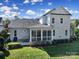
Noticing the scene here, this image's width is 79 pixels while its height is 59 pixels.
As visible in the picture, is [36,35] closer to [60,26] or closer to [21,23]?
[21,23]

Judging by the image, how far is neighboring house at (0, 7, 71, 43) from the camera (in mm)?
31719

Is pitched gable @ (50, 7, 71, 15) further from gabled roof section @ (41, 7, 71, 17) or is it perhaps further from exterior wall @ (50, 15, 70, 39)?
exterior wall @ (50, 15, 70, 39)

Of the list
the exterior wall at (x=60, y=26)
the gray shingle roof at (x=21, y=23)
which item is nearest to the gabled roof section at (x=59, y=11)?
the exterior wall at (x=60, y=26)

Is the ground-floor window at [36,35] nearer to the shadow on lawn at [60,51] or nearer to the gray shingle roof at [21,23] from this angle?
the gray shingle roof at [21,23]

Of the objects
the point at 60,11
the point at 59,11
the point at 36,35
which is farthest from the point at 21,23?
the point at 60,11

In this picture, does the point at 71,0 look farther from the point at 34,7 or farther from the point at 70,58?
the point at 70,58

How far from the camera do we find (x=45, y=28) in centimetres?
3194

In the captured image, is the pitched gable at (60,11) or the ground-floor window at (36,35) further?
the pitched gable at (60,11)

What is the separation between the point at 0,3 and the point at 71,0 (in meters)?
13.3

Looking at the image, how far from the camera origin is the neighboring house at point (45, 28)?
3172 cm

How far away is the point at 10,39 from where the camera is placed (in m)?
32.1

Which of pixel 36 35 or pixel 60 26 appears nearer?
pixel 36 35

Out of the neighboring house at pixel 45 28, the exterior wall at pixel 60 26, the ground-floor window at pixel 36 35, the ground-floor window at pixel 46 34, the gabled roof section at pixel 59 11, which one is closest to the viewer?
the ground-floor window at pixel 36 35

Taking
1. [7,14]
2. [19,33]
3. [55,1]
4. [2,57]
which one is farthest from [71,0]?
[2,57]
